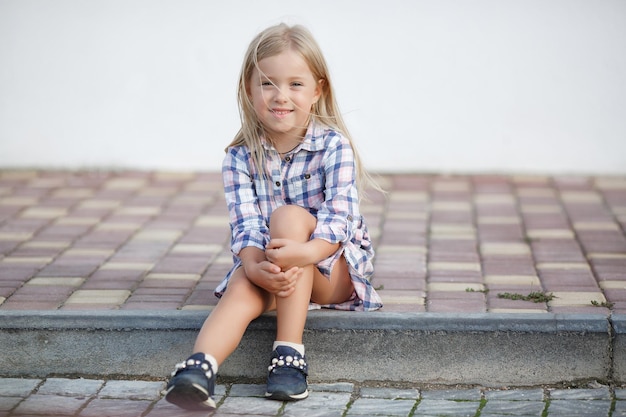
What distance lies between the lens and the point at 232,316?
3252mm

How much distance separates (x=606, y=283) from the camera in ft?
12.9

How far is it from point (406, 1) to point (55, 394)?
3.56 meters

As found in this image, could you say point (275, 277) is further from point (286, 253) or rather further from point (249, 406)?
point (249, 406)

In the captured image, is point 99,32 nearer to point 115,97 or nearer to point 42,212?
point 115,97

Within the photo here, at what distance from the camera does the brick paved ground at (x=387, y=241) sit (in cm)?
383

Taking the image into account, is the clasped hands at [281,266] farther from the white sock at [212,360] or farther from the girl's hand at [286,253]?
the white sock at [212,360]

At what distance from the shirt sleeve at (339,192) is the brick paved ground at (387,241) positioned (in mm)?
391

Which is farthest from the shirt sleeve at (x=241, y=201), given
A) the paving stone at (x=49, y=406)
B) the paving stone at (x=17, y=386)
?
Answer: the paving stone at (x=17, y=386)

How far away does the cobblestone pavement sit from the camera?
316 centimetres

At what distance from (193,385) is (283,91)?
109 cm

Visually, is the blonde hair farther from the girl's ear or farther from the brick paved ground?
the brick paved ground

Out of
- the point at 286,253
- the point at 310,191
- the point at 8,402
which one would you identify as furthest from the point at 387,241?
the point at 8,402

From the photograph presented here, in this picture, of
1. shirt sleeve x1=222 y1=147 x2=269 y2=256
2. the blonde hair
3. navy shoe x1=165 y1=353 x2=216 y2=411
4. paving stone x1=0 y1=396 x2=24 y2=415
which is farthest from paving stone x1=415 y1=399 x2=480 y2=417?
paving stone x1=0 y1=396 x2=24 y2=415

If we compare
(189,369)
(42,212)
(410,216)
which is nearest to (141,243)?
(42,212)
